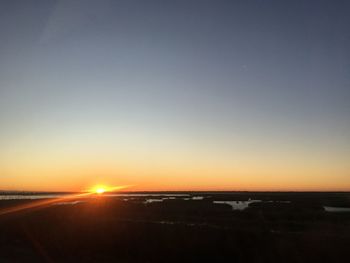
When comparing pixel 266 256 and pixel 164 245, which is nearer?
pixel 266 256

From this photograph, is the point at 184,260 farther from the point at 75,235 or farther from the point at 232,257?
the point at 75,235

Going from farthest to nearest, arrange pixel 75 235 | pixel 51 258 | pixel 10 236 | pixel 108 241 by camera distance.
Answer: pixel 10 236, pixel 75 235, pixel 108 241, pixel 51 258

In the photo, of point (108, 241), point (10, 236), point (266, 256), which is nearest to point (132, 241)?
point (108, 241)

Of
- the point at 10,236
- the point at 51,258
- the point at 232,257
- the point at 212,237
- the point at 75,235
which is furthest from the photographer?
the point at 10,236

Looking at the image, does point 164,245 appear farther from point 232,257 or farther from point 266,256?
point 266,256

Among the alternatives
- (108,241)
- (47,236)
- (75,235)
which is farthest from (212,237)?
(47,236)

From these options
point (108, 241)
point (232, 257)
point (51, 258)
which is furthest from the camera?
point (108, 241)

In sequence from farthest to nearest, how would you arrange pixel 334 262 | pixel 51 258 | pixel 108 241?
pixel 108 241 < pixel 51 258 < pixel 334 262

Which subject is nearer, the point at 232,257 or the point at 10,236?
the point at 232,257

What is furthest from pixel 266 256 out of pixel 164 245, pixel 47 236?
pixel 47 236
